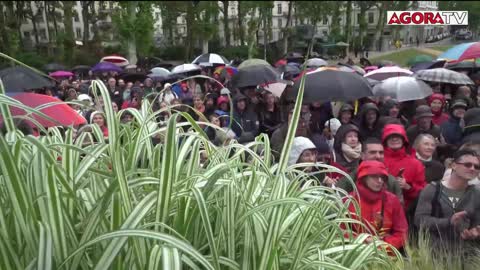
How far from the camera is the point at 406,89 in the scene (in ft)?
24.5

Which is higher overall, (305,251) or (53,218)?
(53,218)

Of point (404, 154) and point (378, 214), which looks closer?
point (378, 214)

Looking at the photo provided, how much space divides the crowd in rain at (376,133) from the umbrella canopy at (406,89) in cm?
2

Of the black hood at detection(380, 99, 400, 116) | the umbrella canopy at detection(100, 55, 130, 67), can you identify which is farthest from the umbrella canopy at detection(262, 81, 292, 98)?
the umbrella canopy at detection(100, 55, 130, 67)

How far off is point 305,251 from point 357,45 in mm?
48439

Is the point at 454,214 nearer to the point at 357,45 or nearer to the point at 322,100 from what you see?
the point at 322,100

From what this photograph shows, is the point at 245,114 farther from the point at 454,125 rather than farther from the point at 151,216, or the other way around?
the point at 151,216

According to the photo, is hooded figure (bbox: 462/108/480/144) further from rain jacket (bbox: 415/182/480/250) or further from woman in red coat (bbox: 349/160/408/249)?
woman in red coat (bbox: 349/160/408/249)

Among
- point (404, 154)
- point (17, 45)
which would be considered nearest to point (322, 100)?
point (404, 154)

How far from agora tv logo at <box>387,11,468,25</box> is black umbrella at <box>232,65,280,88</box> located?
7.37 ft

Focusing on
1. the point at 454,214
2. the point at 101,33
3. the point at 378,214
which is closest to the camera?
the point at 454,214

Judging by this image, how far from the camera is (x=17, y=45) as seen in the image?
3384 cm

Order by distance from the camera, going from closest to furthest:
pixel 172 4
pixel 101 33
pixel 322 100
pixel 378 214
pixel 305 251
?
pixel 305 251 → pixel 378 214 → pixel 322 100 → pixel 172 4 → pixel 101 33

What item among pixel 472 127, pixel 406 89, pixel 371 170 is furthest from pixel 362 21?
pixel 371 170
